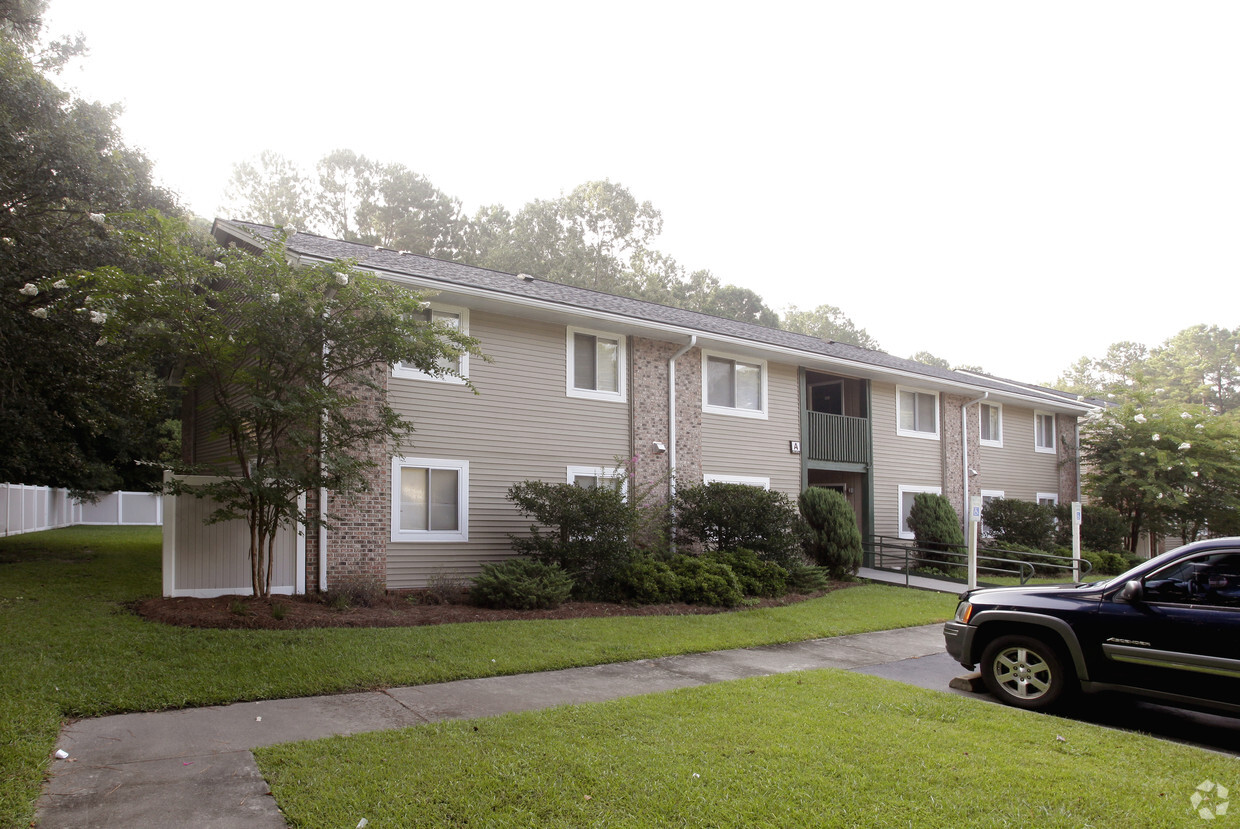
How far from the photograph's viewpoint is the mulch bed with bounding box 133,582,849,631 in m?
8.79

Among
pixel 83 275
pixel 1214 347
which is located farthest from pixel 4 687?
pixel 1214 347

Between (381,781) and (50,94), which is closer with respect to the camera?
(381,781)

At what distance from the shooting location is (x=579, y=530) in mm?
12141

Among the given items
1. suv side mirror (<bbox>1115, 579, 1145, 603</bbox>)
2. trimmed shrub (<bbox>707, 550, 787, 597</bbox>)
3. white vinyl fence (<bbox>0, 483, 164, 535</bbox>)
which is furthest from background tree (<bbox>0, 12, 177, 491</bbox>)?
suv side mirror (<bbox>1115, 579, 1145, 603</bbox>)

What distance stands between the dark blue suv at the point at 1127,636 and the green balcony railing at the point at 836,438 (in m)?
11.0

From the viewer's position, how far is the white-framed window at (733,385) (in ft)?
53.4

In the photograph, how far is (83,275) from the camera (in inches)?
331

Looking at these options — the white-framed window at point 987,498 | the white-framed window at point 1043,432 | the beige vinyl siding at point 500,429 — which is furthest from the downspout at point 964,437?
the beige vinyl siding at point 500,429

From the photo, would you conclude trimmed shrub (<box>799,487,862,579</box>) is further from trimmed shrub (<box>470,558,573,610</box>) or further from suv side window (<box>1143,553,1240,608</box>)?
suv side window (<box>1143,553,1240,608</box>)

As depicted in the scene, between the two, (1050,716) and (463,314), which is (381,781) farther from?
(463,314)

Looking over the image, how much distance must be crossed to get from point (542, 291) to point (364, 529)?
562cm

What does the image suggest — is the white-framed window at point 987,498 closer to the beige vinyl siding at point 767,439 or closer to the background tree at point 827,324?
the beige vinyl siding at point 767,439

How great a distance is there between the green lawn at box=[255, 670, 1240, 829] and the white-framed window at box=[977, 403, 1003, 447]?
17.4 meters

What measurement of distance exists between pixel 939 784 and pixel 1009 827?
59cm
